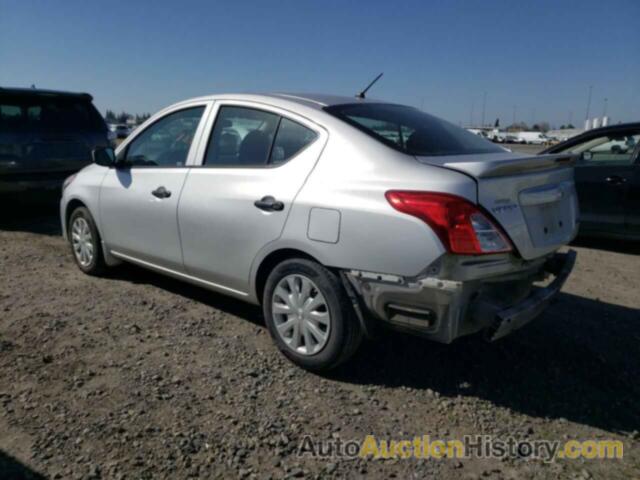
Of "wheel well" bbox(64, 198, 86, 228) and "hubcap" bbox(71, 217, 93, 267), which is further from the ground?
"wheel well" bbox(64, 198, 86, 228)

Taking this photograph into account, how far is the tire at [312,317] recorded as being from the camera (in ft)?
9.91

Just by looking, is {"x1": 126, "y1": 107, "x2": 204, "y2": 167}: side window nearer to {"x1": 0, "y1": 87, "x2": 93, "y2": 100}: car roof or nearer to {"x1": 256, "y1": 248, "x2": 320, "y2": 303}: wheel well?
{"x1": 256, "y1": 248, "x2": 320, "y2": 303}: wheel well

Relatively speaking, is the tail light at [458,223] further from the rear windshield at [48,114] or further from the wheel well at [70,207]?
the rear windshield at [48,114]

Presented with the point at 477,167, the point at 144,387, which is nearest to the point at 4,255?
the point at 144,387

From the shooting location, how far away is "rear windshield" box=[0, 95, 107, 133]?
698 centimetres

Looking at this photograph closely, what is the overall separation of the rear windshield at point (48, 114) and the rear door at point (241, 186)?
4419 mm

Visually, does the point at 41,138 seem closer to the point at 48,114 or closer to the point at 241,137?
the point at 48,114

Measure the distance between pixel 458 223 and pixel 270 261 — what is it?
1280mm

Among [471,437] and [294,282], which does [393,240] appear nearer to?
[294,282]

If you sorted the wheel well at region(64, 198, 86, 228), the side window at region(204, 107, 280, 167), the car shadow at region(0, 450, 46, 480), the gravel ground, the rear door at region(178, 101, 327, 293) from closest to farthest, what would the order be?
1. the car shadow at region(0, 450, 46, 480)
2. the gravel ground
3. the rear door at region(178, 101, 327, 293)
4. the side window at region(204, 107, 280, 167)
5. the wheel well at region(64, 198, 86, 228)

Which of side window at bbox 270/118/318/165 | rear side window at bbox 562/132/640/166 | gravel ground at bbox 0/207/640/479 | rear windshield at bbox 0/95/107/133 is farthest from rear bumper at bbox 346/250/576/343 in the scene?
rear windshield at bbox 0/95/107/133

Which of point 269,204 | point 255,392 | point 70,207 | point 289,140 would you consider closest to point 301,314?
point 255,392

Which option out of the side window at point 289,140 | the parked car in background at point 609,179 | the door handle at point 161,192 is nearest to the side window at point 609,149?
the parked car in background at point 609,179

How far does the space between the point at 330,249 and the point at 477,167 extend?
88cm
